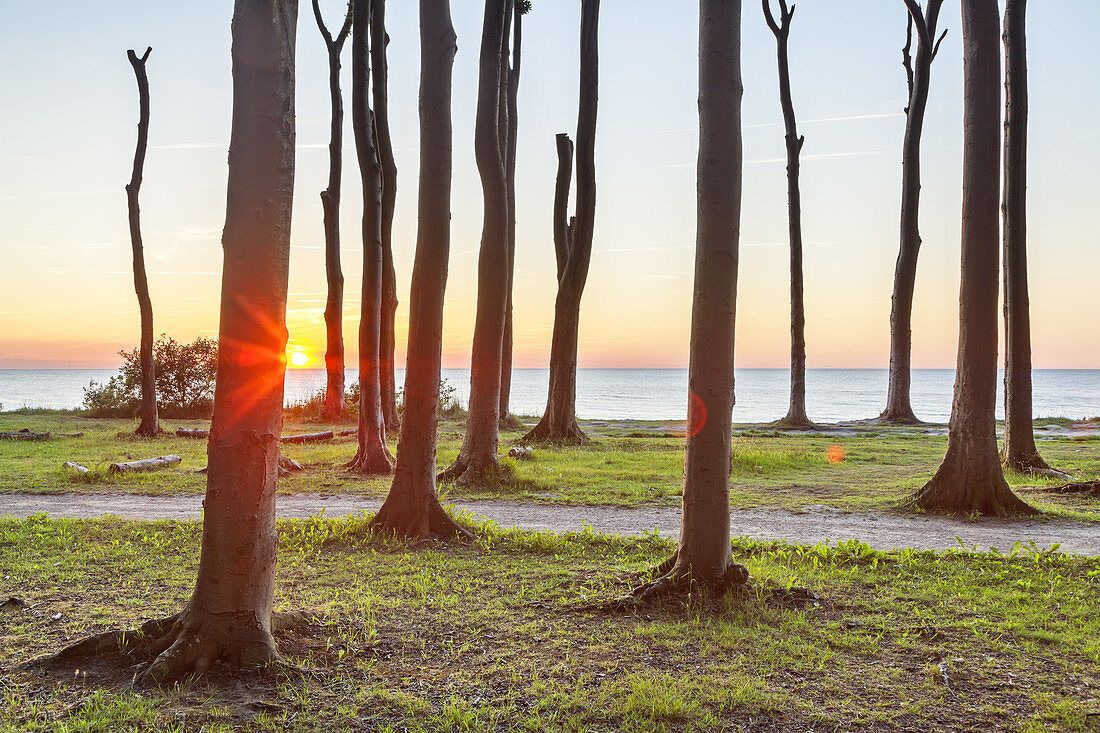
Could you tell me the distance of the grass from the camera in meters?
11.3

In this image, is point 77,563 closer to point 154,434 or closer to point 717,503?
point 717,503

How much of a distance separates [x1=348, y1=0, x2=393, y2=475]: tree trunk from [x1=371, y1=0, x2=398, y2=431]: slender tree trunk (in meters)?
0.39

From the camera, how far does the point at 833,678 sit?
4.36 metres

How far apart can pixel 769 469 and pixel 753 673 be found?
10.5 m

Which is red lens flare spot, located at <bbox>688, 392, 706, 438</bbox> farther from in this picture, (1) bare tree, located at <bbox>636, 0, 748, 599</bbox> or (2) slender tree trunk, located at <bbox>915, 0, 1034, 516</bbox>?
(2) slender tree trunk, located at <bbox>915, 0, 1034, 516</bbox>

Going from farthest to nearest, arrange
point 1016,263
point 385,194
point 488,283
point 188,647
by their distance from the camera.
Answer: point 385,194
point 1016,263
point 488,283
point 188,647

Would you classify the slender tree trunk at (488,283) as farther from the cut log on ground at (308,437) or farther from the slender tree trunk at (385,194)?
the cut log on ground at (308,437)

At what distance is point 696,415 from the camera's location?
588cm

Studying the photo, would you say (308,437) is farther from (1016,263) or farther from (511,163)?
(1016,263)

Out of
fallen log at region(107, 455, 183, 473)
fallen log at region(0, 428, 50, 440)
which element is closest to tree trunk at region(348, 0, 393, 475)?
fallen log at region(107, 455, 183, 473)

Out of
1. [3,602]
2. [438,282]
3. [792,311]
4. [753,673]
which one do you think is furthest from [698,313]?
[792,311]

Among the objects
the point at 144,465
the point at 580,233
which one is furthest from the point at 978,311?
the point at 144,465

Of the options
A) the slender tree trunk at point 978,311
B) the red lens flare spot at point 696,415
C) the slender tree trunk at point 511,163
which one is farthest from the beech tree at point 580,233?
the red lens flare spot at point 696,415

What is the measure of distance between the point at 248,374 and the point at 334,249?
71.5 feet
